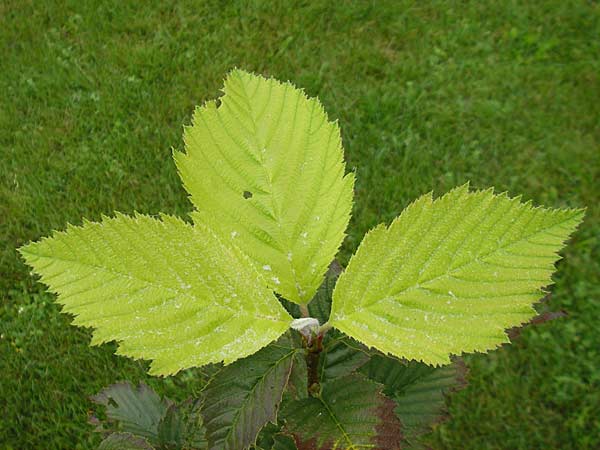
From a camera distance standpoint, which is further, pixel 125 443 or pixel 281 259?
pixel 125 443

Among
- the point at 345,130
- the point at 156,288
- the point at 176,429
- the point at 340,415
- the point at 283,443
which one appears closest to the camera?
the point at 156,288

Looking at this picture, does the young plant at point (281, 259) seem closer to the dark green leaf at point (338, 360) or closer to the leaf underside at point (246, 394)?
the leaf underside at point (246, 394)

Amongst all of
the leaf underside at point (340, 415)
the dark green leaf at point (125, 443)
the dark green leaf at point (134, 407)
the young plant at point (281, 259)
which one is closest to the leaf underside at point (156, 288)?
the young plant at point (281, 259)

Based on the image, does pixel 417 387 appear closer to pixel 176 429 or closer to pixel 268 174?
pixel 176 429

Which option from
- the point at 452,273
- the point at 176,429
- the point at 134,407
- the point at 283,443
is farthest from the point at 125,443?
the point at 452,273

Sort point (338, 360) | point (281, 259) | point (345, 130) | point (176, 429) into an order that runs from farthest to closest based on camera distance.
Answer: point (345, 130)
point (176, 429)
point (338, 360)
point (281, 259)

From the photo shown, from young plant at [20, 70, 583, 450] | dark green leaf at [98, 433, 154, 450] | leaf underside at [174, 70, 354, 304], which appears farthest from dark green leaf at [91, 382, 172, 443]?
leaf underside at [174, 70, 354, 304]
